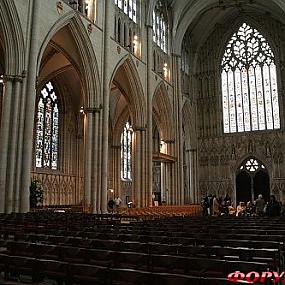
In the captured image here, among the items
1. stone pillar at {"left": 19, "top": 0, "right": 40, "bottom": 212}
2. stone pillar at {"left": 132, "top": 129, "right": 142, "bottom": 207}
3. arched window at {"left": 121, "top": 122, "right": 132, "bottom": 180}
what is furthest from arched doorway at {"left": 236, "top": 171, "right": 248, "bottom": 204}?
stone pillar at {"left": 19, "top": 0, "right": 40, "bottom": 212}

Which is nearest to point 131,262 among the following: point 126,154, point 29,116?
point 29,116

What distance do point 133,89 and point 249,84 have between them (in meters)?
15.1

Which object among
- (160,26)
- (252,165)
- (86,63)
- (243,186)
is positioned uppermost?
(160,26)

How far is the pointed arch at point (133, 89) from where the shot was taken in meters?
24.3

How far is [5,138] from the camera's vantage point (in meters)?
14.3

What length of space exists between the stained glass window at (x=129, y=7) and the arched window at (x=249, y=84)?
46.1ft

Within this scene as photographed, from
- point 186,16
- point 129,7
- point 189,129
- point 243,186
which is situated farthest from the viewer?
point 189,129

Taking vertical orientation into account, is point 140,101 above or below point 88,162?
above

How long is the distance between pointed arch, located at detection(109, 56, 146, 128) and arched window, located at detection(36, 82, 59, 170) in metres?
6.60

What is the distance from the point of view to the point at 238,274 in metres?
3.53

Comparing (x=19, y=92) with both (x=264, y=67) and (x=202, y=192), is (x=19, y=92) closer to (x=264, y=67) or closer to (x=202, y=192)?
(x=202, y=192)

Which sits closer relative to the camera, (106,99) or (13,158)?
(13,158)

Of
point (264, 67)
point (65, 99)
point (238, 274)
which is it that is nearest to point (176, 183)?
point (65, 99)

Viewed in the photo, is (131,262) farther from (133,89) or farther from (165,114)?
(165,114)
